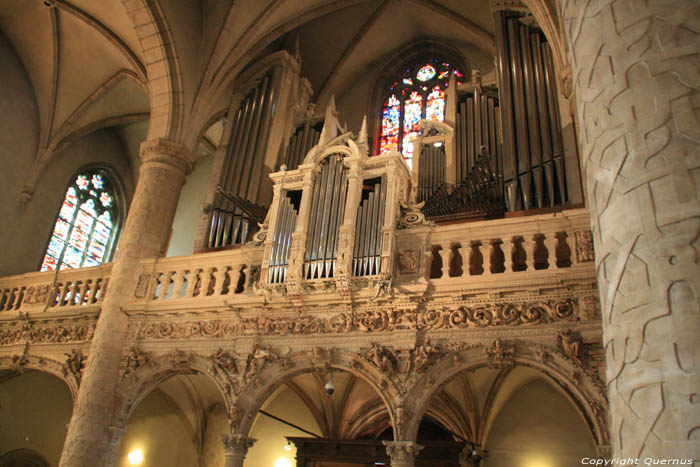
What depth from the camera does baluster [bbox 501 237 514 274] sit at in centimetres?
756

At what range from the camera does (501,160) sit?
34.3ft

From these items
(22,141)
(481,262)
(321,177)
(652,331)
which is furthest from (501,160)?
(22,141)

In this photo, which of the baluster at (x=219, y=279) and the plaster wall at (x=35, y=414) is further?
the plaster wall at (x=35, y=414)

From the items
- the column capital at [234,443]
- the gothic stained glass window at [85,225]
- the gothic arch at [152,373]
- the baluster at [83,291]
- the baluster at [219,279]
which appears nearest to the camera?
the column capital at [234,443]

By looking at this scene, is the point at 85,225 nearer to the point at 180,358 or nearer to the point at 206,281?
the point at 206,281

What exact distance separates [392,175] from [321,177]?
117 centimetres

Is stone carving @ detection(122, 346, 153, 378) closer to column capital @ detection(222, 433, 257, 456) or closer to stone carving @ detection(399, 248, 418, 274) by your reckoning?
column capital @ detection(222, 433, 257, 456)

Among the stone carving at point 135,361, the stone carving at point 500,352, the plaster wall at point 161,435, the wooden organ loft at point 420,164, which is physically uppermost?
the wooden organ loft at point 420,164

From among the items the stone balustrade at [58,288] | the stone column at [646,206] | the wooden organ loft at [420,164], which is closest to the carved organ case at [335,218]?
the wooden organ loft at [420,164]

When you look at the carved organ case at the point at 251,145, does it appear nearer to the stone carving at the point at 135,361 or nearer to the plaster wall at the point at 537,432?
the stone carving at the point at 135,361

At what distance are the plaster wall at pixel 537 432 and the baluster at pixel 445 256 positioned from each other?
3.46 m

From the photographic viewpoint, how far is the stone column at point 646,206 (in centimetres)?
270

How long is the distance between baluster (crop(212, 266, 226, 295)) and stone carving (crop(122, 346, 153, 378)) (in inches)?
55.4

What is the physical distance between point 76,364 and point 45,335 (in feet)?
3.60
